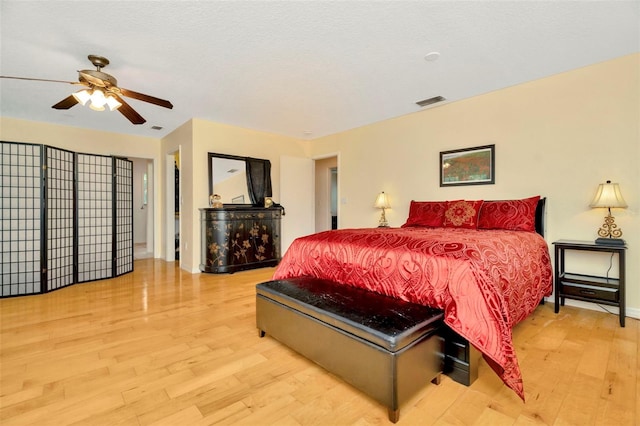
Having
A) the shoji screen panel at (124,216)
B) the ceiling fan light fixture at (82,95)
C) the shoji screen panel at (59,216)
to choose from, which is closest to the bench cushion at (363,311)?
the ceiling fan light fixture at (82,95)

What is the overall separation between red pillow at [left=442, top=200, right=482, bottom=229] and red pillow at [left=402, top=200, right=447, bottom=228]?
0.27ft

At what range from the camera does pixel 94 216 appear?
4246 millimetres

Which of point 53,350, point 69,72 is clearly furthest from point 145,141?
point 53,350

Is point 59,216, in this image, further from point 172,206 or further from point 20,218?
point 172,206

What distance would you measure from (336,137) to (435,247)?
13.0 ft

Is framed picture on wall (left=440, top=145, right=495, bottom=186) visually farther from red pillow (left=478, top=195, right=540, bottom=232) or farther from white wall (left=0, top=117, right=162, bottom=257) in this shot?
white wall (left=0, top=117, right=162, bottom=257)

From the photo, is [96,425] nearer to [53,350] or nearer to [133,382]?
[133,382]

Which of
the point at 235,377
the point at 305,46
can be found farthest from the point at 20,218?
the point at 305,46

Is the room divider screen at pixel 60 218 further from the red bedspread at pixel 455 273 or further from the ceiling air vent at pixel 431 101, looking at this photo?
the ceiling air vent at pixel 431 101

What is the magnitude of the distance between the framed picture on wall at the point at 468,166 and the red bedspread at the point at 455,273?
1.09 m

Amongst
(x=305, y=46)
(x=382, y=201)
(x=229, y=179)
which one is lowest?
(x=382, y=201)

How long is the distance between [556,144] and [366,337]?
3.04m

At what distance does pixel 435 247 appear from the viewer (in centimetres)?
188

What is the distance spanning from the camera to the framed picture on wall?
11.7ft
